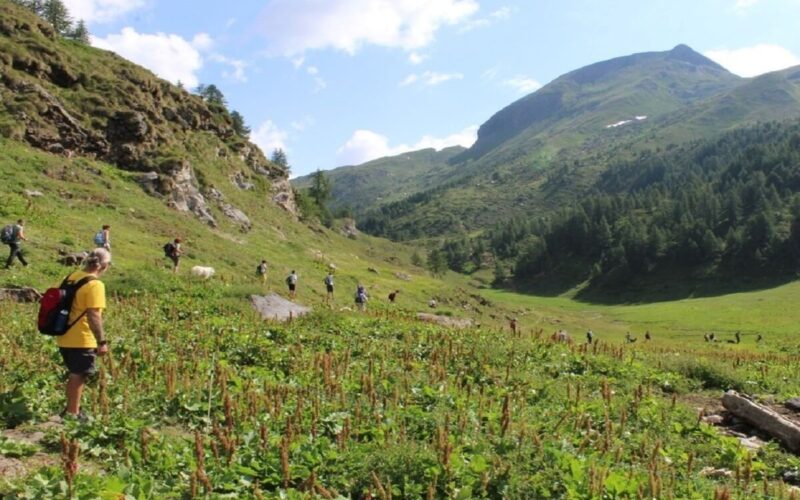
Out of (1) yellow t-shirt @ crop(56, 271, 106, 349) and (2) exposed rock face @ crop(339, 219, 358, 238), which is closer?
(1) yellow t-shirt @ crop(56, 271, 106, 349)

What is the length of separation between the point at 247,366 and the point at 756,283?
16245 cm

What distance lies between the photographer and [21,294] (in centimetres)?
2047

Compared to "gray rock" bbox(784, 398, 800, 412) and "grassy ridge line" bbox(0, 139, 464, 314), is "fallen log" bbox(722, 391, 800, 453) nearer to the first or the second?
"gray rock" bbox(784, 398, 800, 412)

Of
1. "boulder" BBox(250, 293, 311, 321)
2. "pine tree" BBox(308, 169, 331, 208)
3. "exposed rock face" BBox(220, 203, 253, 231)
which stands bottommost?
"boulder" BBox(250, 293, 311, 321)

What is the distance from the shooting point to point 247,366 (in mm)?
13953

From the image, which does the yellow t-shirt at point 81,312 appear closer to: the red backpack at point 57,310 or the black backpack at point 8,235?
the red backpack at point 57,310

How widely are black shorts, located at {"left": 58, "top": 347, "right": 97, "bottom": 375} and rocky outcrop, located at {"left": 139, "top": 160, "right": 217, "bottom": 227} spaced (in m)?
48.8

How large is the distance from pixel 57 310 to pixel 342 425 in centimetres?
485

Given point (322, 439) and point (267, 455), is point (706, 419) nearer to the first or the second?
point (322, 439)

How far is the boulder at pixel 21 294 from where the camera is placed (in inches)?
782

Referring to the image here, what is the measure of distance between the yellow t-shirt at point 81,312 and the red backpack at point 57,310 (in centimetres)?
6

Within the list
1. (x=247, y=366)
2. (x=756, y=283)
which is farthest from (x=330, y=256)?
(x=756, y=283)

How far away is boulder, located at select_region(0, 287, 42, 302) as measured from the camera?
19875 millimetres

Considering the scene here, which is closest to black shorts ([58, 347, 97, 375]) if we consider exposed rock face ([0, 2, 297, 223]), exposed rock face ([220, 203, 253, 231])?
exposed rock face ([0, 2, 297, 223])
